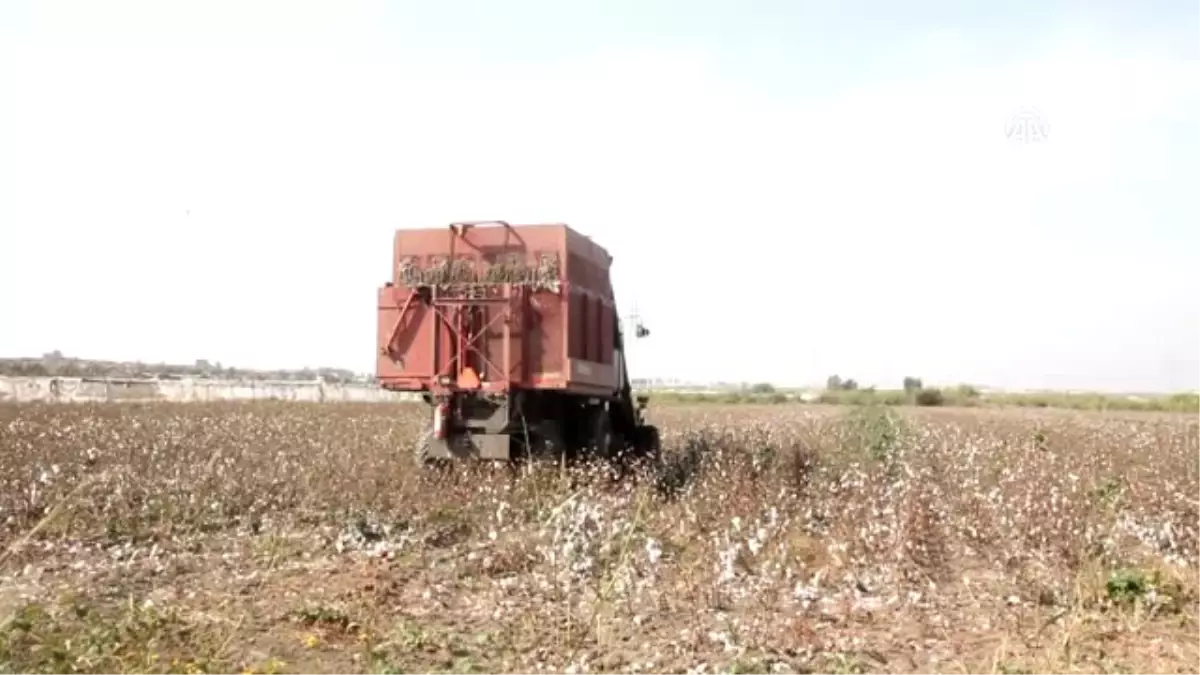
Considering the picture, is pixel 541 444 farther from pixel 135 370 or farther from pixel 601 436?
pixel 135 370

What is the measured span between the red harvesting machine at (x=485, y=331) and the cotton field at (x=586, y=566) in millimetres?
730

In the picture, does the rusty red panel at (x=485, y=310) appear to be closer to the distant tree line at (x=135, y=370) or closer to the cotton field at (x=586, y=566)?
the cotton field at (x=586, y=566)

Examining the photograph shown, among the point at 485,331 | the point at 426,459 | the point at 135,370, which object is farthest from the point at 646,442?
the point at 135,370

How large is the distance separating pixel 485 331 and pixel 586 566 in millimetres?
5389

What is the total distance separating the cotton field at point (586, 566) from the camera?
6555mm

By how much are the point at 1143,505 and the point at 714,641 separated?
22.9 feet

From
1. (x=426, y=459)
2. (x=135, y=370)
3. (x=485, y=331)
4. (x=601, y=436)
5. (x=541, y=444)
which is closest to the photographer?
(x=485, y=331)

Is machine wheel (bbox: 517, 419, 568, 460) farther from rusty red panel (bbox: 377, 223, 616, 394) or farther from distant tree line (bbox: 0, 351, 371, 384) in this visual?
distant tree line (bbox: 0, 351, 371, 384)

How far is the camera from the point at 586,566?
345 inches

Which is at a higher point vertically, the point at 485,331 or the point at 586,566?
the point at 485,331

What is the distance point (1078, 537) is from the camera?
362 inches

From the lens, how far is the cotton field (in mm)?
6555

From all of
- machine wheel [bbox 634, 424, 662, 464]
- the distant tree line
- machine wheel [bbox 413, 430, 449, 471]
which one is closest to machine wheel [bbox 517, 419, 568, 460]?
machine wheel [bbox 413, 430, 449, 471]

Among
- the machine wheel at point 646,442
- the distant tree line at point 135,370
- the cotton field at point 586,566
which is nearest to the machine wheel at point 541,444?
the cotton field at point 586,566
